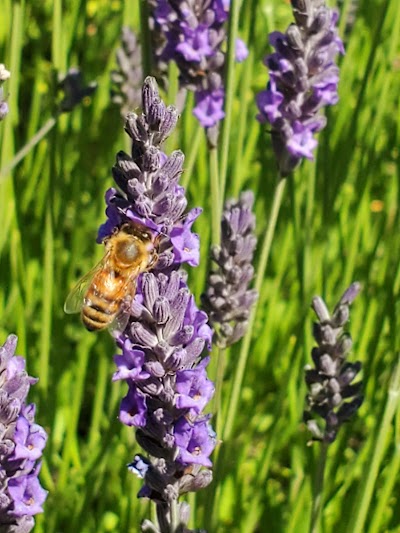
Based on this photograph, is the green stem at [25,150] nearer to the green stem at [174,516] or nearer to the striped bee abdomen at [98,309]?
the striped bee abdomen at [98,309]

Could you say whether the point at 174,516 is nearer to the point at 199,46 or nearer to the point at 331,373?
the point at 331,373

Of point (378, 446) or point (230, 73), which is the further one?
point (230, 73)

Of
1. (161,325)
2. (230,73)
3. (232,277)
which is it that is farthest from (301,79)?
(161,325)

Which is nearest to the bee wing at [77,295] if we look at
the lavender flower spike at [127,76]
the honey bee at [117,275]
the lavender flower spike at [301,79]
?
the honey bee at [117,275]

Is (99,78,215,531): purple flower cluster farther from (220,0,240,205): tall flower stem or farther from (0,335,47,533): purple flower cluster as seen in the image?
(220,0,240,205): tall flower stem

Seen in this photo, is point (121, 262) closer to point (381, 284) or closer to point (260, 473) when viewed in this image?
point (260, 473)

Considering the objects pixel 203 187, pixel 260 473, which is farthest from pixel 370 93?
pixel 260 473

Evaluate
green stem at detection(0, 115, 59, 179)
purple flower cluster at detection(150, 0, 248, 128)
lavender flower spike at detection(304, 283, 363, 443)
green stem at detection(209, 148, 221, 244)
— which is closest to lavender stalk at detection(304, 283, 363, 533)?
lavender flower spike at detection(304, 283, 363, 443)
